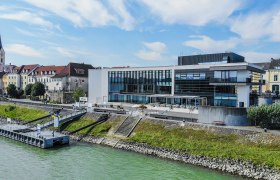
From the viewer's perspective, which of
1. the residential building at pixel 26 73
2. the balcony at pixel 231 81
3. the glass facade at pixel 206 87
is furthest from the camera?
the residential building at pixel 26 73

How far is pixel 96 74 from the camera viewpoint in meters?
75.3

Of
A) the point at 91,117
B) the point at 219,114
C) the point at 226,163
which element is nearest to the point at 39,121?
the point at 91,117

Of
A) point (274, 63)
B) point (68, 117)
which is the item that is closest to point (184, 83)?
point (68, 117)

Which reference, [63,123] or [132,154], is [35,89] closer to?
[63,123]

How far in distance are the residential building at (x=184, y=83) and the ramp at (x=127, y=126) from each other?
16.7 metres

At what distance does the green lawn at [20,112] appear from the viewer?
6075 centimetres

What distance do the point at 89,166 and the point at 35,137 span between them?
13.6 m

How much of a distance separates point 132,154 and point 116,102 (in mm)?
36255

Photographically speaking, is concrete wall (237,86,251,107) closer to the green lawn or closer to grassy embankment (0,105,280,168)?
grassy embankment (0,105,280,168)

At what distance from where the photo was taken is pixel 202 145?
34969 millimetres

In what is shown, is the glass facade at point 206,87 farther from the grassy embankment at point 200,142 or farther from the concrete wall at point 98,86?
the concrete wall at point 98,86

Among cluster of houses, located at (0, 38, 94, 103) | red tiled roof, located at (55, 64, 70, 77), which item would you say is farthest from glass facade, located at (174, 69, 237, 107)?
red tiled roof, located at (55, 64, 70, 77)

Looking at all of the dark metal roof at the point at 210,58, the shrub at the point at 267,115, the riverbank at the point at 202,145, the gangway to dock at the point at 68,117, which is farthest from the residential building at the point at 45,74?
the shrub at the point at 267,115

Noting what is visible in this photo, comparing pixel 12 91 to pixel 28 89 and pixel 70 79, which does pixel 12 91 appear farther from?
pixel 70 79
